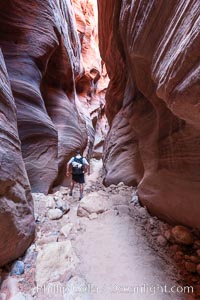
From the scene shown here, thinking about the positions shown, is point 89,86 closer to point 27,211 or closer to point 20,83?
point 20,83

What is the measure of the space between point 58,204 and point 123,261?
1788 mm

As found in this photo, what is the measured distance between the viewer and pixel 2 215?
194 centimetres

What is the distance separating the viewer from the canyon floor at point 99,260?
180 centimetres

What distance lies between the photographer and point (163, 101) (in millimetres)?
2811

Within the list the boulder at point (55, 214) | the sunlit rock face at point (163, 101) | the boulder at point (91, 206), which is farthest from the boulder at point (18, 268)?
the sunlit rock face at point (163, 101)

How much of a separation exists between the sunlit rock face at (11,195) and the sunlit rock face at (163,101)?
1931mm

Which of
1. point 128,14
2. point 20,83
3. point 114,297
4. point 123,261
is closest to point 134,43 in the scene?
point 128,14

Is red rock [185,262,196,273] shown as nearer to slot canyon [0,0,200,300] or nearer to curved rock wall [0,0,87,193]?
slot canyon [0,0,200,300]

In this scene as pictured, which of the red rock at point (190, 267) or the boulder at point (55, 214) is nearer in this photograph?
the red rock at point (190, 267)

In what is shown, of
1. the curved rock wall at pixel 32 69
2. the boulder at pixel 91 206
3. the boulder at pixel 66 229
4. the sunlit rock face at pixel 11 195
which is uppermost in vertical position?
the curved rock wall at pixel 32 69

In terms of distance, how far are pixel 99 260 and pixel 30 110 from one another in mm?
4754

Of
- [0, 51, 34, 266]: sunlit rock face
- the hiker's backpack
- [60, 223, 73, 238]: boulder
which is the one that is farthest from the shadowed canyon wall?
the hiker's backpack

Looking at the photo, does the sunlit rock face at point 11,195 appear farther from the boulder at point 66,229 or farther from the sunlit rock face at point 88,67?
the sunlit rock face at point 88,67

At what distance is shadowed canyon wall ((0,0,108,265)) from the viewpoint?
218cm
